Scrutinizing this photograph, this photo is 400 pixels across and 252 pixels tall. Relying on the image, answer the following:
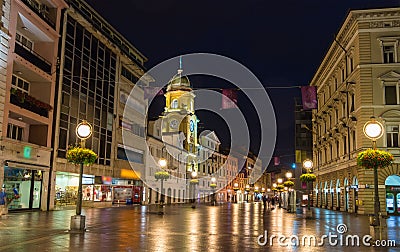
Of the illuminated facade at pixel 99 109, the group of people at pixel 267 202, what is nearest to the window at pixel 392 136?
the group of people at pixel 267 202

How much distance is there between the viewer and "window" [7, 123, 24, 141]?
3233 cm

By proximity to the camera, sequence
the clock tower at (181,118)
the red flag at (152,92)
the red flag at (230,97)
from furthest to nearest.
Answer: the clock tower at (181,118)
the red flag at (152,92)
the red flag at (230,97)

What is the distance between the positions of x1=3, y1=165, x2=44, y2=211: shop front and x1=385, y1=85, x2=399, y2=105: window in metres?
30.7

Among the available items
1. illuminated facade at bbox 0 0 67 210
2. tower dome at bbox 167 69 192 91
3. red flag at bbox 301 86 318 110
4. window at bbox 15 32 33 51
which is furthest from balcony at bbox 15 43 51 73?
tower dome at bbox 167 69 192 91

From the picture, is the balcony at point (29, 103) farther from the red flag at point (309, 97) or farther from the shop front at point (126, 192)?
the red flag at point (309, 97)

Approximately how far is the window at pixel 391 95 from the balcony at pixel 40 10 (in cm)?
2974

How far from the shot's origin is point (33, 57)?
32875mm

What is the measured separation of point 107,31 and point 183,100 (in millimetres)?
42405

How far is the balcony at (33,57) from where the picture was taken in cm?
3094

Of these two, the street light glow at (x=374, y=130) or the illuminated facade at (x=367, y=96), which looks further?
the illuminated facade at (x=367, y=96)

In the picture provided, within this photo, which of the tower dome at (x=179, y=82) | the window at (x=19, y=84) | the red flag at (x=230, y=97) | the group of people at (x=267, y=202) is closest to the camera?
the red flag at (x=230, y=97)

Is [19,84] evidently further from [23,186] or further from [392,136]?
[392,136]

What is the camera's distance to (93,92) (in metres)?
43.8

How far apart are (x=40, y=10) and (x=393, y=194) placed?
33.9 meters
